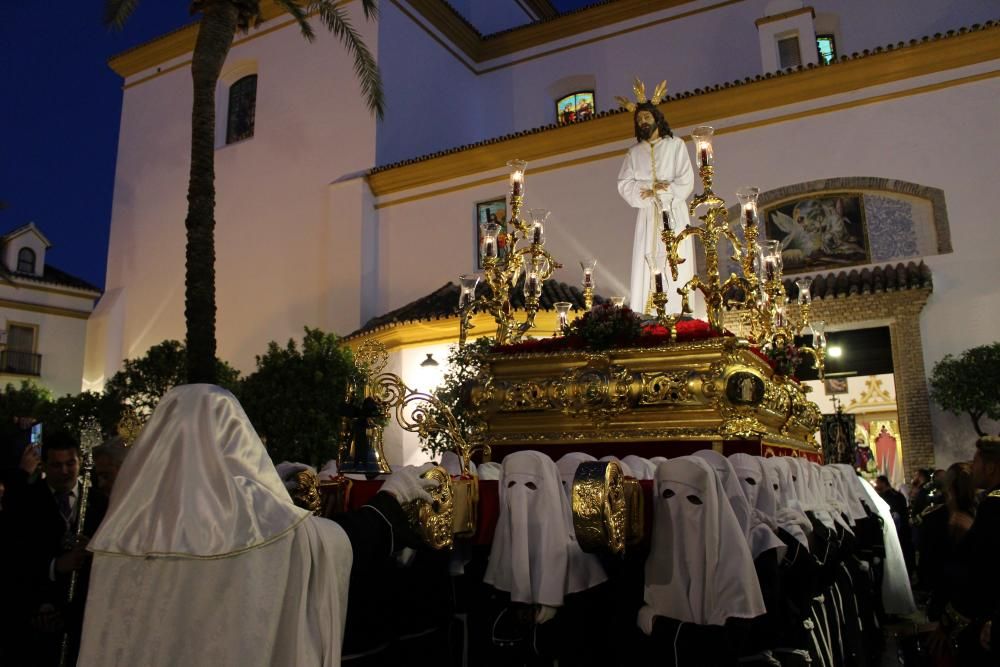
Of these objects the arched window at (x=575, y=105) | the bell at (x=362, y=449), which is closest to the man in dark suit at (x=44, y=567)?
the bell at (x=362, y=449)

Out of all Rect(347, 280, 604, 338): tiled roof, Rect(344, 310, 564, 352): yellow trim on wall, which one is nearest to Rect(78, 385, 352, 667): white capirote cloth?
Rect(347, 280, 604, 338): tiled roof

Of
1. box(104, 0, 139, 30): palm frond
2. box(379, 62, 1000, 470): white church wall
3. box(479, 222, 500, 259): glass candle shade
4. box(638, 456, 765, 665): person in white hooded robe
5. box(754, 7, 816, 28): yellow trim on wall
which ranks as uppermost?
box(754, 7, 816, 28): yellow trim on wall

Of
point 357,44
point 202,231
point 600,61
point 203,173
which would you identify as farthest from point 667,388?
point 600,61

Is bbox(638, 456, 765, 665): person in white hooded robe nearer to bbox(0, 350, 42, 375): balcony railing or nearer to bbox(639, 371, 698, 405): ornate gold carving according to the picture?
bbox(639, 371, 698, 405): ornate gold carving

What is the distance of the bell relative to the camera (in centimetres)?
412

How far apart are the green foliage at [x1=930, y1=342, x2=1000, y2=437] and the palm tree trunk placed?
1064 cm

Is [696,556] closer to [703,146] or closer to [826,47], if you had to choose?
[703,146]

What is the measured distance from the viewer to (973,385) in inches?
469

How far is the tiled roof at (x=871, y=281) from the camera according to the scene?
12922 mm

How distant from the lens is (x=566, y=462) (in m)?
4.23

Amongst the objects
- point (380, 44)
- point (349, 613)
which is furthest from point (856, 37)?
point (349, 613)

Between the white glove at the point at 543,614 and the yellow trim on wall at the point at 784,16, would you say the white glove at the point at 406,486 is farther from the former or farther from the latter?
the yellow trim on wall at the point at 784,16

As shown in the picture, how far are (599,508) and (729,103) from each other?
45.0ft

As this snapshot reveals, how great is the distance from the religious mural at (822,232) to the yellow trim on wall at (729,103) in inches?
81.0
